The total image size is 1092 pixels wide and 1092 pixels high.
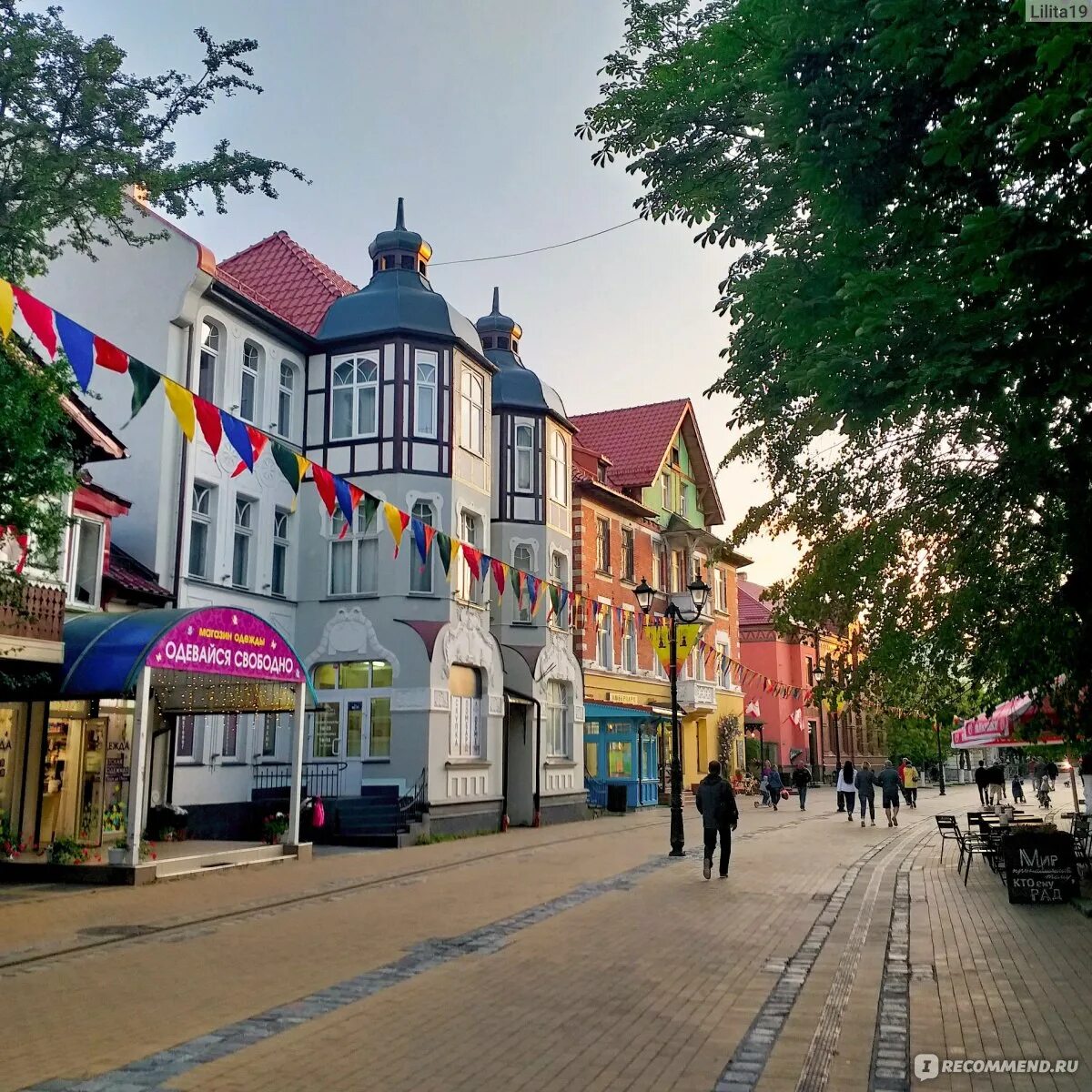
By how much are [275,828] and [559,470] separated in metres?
14.6

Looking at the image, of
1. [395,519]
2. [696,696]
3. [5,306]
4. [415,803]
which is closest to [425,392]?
[415,803]

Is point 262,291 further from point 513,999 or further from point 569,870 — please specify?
point 513,999

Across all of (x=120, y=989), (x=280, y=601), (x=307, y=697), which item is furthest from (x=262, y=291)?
(x=120, y=989)

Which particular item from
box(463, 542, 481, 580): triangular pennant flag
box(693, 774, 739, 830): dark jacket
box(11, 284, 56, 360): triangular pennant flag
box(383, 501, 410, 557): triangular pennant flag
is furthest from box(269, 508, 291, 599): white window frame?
box(11, 284, 56, 360): triangular pennant flag

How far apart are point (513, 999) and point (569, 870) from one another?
9449mm

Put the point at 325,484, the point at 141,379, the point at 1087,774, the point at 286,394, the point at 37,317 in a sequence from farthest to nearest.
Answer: the point at 286,394, the point at 1087,774, the point at 325,484, the point at 141,379, the point at 37,317

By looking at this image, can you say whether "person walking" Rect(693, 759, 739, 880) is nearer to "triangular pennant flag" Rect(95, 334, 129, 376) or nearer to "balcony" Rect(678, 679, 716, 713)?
"triangular pennant flag" Rect(95, 334, 129, 376)

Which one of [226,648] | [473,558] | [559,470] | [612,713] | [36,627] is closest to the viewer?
[36,627]

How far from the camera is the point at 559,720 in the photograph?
101 ft

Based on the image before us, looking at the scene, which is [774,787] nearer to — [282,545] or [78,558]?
[282,545]

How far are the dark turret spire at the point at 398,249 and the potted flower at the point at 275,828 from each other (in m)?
13.8

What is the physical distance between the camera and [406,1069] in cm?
639

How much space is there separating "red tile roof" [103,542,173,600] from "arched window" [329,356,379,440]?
20.9 feet

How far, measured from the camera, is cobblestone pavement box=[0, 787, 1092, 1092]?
6.43 meters
